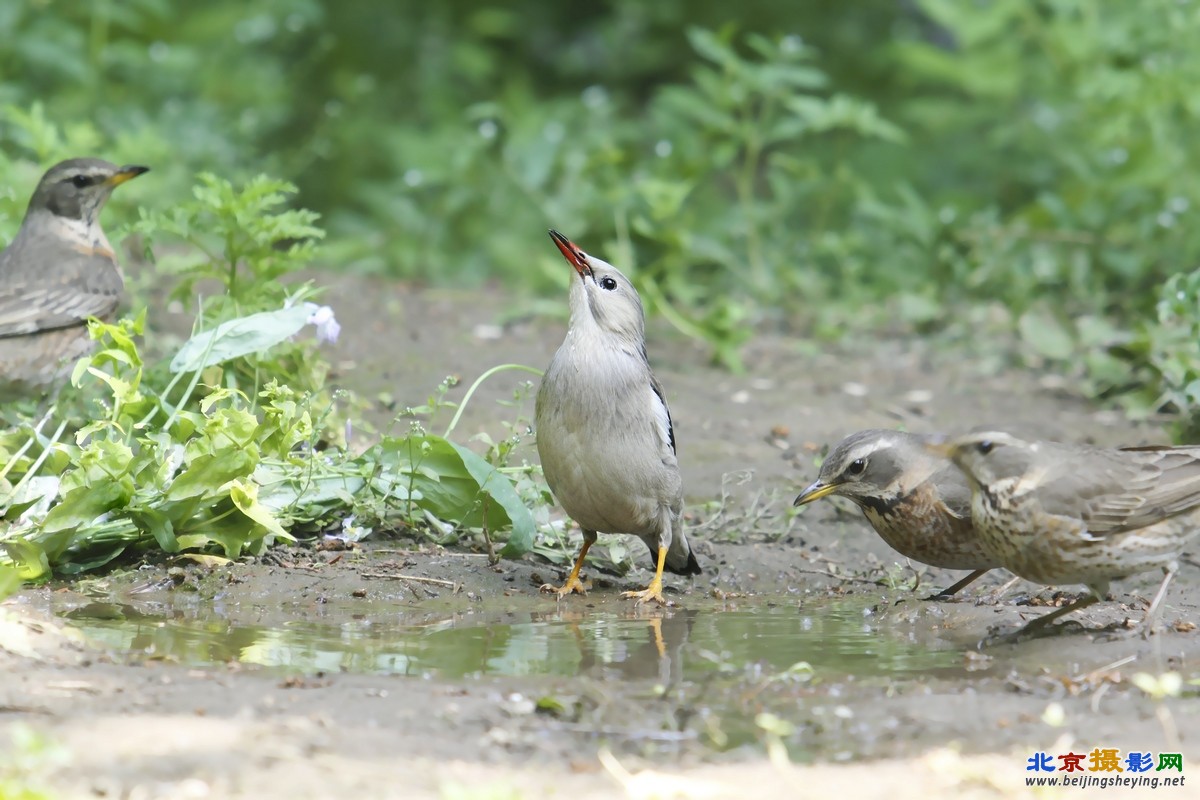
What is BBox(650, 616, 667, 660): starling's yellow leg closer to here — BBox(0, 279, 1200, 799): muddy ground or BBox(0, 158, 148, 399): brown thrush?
BBox(0, 279, 1200, 799): muddy ground

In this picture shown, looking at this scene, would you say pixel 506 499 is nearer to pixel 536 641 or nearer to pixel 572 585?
pixel 572 585

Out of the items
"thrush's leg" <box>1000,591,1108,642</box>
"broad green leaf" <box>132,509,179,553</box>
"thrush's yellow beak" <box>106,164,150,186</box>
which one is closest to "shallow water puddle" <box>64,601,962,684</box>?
"thrush's leg" <box>1000,591,1108,642</box>

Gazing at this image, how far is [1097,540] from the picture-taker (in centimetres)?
529

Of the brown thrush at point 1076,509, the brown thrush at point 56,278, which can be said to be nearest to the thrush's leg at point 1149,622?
the brown thrush at point 1076,509

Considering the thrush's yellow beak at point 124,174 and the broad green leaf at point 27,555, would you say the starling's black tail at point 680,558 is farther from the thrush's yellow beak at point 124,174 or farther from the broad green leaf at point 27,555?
the thrush's yellow beak at point 124,174

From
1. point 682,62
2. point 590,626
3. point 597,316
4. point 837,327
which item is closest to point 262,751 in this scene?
point 590,626

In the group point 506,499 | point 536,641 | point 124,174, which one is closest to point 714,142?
point 124,174

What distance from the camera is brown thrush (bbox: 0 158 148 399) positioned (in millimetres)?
7641

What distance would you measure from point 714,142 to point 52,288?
6.84 metres

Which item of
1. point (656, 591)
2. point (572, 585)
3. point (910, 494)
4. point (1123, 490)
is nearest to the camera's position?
point (1123, 490)

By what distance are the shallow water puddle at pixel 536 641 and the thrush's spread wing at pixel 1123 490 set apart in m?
0.71

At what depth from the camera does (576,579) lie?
652 cm

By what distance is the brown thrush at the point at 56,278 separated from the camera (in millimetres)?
7641

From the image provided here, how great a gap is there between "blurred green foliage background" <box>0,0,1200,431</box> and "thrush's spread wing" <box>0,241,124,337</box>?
575 mm
